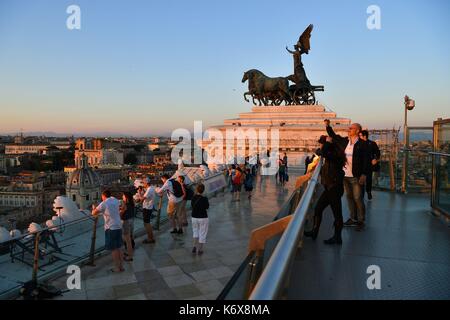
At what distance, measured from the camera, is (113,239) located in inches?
198

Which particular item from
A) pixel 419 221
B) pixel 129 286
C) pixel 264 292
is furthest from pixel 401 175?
pixel 264 292

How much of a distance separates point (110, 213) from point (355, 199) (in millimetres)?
3403

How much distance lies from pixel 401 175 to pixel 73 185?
875 inches

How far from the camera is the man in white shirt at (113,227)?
493 cm

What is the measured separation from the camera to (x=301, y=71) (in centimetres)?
2800

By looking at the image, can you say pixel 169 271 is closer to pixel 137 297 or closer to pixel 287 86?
pixel 137 297

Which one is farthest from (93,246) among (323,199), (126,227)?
(323,199)

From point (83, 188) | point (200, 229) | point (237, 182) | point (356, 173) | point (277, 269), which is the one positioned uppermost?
point (356, 173)

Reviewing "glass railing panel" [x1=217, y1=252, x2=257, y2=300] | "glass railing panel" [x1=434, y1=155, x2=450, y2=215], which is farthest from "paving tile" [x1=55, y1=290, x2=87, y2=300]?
"glass railing panel" [x1=434, y1=155, x2=450, y2=215]

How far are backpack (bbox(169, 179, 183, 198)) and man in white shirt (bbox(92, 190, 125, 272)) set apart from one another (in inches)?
70.4

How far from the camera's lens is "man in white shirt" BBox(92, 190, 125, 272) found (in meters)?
4.93

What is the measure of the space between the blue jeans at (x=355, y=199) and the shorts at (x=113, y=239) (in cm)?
323

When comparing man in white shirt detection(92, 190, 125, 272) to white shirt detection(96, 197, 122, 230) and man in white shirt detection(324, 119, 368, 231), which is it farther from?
man in white shirt detection(324, 119, 368, 231)

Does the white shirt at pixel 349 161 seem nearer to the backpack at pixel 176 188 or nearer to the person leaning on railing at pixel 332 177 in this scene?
the person leaning on railing at pixel 332 177
